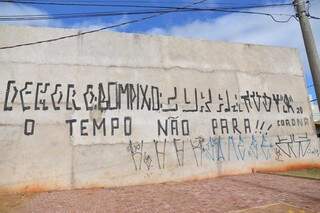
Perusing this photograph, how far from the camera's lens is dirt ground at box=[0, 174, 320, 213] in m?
5.97

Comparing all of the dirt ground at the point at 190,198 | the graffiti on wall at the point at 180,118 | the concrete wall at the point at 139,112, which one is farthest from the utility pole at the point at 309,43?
the graffiti on wall at the point at 180,118

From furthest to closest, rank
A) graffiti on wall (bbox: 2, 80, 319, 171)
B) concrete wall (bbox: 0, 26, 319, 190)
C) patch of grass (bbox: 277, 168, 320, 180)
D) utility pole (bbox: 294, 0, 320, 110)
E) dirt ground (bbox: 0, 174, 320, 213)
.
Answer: patch of grass (bbox: 277, 168, 320, 180)
graffiti on wall (bbox: 2, 80, 319, 171)
concrete wall (bbox: 0, 26, 319, 190)
utility pole (bbox: 294, 0, 320, 110)
dirt ground (bbox: 0, 174, 320, 213)

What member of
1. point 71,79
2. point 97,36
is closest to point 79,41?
point 97,36

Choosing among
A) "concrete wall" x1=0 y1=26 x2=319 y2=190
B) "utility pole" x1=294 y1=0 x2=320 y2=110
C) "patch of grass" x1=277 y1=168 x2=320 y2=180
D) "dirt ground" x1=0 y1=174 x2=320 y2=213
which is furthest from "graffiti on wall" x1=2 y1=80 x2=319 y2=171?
"utility pole" x1=294 y1=0 x2=320 y2=110

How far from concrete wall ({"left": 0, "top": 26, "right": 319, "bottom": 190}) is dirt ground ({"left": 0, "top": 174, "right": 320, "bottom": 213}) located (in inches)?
31.3

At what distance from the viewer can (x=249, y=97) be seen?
426 inches

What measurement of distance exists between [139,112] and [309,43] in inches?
192

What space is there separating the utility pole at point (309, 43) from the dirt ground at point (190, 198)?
2.43 meters

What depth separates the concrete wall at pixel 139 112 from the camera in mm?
8242

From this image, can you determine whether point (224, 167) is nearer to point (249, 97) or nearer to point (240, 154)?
point (240, 154)

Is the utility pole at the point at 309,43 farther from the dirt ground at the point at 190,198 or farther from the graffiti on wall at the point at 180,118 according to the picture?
the graffiti on wall at the point at 180,118

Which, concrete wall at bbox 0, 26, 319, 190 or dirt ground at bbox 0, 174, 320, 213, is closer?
dirt ground at bbox 0, 174, 320, 213

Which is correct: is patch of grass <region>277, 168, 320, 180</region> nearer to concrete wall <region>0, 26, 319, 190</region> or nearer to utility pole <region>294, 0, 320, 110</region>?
concrete wall <region>0, 26, 319, 190</region>

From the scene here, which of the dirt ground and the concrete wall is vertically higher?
the concrete wall
